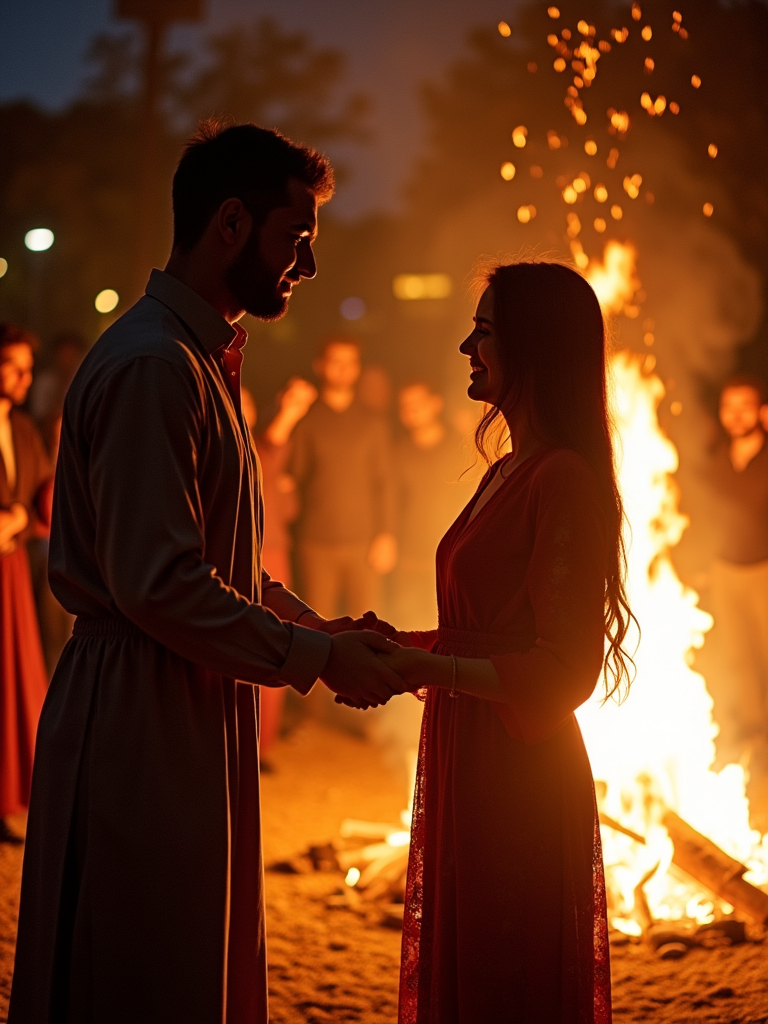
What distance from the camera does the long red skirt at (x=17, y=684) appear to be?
6.41m

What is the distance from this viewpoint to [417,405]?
9.98m

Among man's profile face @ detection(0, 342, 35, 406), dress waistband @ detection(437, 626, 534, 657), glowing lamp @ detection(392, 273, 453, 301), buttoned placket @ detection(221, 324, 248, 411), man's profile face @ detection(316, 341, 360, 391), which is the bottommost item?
dress waistband @ detection(437, 626, 534, 657)

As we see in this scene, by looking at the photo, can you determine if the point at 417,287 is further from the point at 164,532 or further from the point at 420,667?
the point at 164,532

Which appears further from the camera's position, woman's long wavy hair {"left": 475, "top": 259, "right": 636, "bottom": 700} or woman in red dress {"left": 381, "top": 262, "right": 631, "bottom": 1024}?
woman's long wavy hair {"left": 475, "top": 259, "right": 636, "bottom": 700}

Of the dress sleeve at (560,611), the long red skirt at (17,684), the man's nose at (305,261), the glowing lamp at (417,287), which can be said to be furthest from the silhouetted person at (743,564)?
the glowing lamp at (417,287)

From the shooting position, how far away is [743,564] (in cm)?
864

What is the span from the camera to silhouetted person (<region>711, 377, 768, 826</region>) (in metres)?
8.58

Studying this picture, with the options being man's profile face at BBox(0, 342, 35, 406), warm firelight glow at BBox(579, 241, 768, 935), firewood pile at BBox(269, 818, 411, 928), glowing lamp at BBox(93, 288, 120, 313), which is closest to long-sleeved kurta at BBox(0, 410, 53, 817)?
man's profile face at BBox(0, 342, 35, 406)

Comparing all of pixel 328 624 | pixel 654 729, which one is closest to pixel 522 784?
pixel 328 624

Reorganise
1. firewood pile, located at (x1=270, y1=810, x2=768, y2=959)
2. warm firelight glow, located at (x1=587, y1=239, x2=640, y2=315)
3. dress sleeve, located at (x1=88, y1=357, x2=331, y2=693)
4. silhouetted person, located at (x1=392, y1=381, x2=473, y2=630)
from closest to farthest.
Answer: dress sleeve, located at (x1=88, y1=357, x2=331, y2=693) < firewood pile, located at (x1=270, y1=810, x2=768, y2=959) < warm firelight glow, located at (x1=587, y1=239, x2=640, y2=315) < silhouetted person, located at (x1=392, y1=381, x2=473, y2=630)

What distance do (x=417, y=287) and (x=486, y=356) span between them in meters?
29.6

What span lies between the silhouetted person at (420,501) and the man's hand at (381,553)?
287 millimetres

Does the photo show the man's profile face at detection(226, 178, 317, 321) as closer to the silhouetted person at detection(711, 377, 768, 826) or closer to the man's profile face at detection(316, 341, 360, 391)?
the silhouetted person at detection(711, 377, 768, 826)

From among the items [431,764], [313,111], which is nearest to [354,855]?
[431,764]
